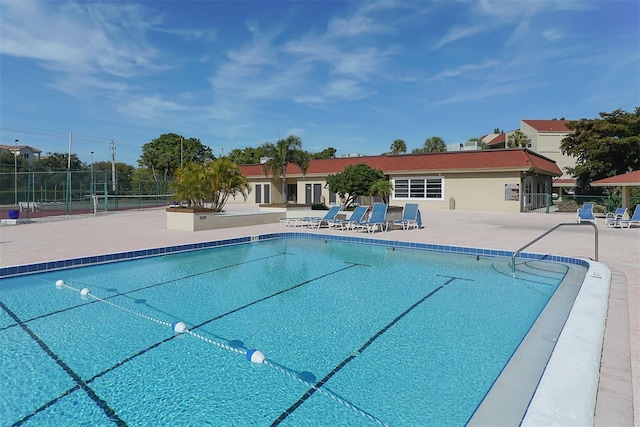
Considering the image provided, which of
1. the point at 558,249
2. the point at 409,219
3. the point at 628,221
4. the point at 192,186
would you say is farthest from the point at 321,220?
the point at 628,221

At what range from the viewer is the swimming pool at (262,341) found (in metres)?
3.17

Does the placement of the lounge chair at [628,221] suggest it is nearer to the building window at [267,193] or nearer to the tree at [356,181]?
the tree at [356,181]

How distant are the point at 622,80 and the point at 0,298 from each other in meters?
28.3

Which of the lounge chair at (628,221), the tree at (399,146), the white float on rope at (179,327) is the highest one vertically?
the tree at (399,146)

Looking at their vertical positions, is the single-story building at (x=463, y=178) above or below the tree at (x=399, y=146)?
below

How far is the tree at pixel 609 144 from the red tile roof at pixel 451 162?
2637mm

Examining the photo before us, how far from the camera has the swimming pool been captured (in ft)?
10.4

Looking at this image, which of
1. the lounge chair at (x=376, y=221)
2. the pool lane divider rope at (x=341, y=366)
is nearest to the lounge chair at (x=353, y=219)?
the lounge chair at (x=376, y=221)

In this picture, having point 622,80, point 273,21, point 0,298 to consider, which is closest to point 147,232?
point 0,298

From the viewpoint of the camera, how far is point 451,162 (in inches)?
1027

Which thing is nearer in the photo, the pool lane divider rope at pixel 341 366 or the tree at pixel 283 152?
the pool lane divider rope at pixel 341 366

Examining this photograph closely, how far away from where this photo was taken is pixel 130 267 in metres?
8.42

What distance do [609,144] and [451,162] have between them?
43.4ft

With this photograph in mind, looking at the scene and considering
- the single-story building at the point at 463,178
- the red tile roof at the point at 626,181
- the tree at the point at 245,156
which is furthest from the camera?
the tree at the point at 245,156
